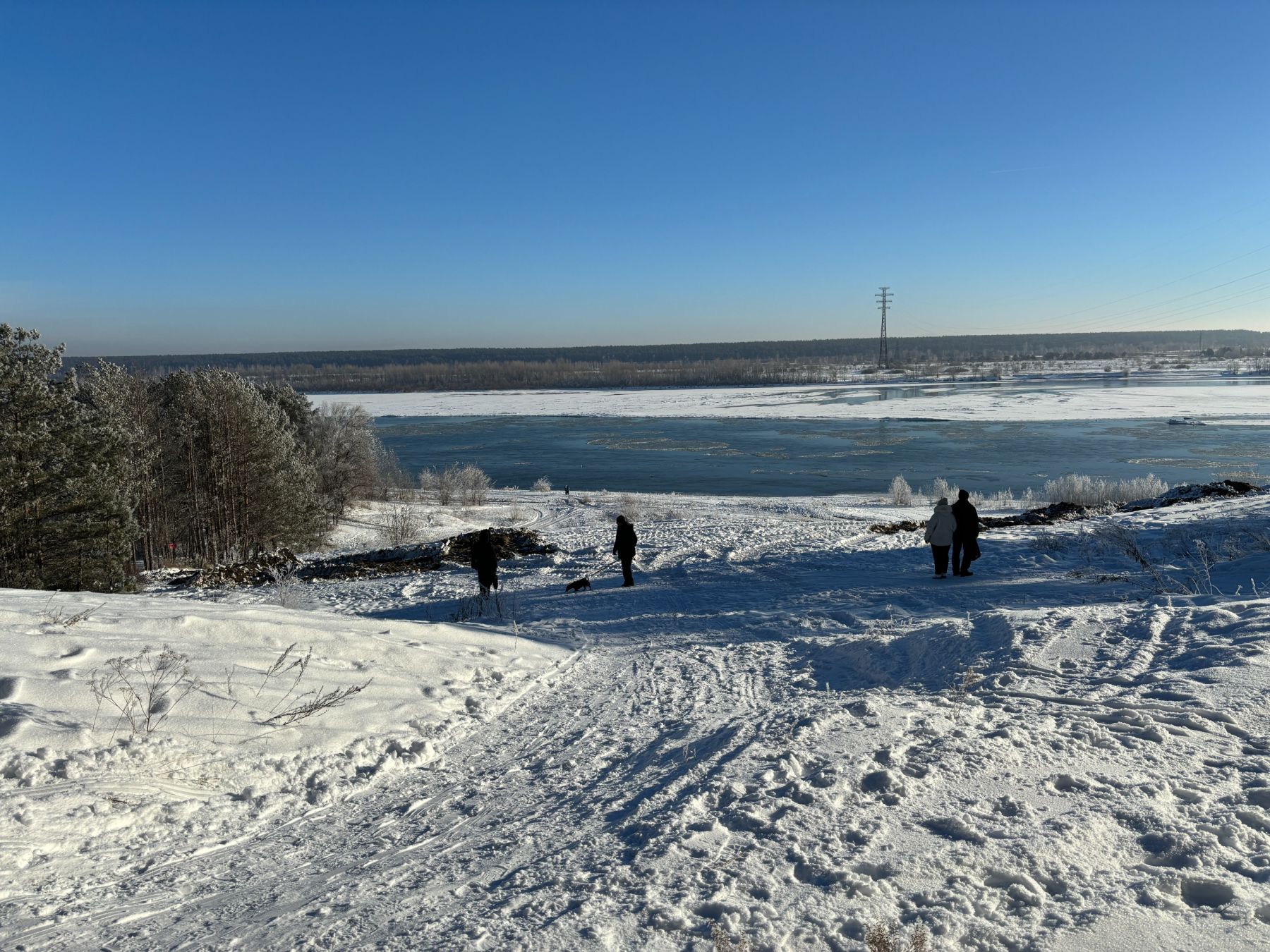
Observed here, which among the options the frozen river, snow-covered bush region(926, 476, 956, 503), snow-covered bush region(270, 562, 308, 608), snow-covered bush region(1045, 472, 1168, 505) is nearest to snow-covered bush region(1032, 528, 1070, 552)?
snow-covered bush region(270, 562, 308, 608)

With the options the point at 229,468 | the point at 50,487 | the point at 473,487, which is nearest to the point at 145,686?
the point at 50,487

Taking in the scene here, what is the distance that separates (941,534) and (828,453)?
119ft

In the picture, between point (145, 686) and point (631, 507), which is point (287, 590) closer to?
point (145, 686)

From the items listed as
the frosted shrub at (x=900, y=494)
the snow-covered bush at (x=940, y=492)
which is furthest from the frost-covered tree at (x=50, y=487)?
the snow-covered bush at (x=940, y=492)

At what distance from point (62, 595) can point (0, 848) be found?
15.8 ft

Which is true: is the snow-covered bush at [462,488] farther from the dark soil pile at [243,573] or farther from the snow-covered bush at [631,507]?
the dark soil pile at [243,573]

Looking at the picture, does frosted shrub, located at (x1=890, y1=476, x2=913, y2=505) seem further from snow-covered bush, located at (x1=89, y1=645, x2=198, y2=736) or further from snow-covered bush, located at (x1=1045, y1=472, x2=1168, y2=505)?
snow-covered bush, located at (x1=89, y1=645, x2=198, y2=736)

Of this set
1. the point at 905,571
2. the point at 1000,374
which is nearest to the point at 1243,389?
the point at 1000,374

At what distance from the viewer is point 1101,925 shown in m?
3.00

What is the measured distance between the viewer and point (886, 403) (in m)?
78.4

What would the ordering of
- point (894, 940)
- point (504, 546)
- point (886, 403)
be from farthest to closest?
point (886, 403) < point (504, 546) < point (894, 940)

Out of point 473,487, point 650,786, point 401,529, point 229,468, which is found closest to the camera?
point 650,786

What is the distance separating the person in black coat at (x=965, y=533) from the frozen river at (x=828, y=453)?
2302cm

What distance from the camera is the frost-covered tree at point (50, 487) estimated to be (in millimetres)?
17656
